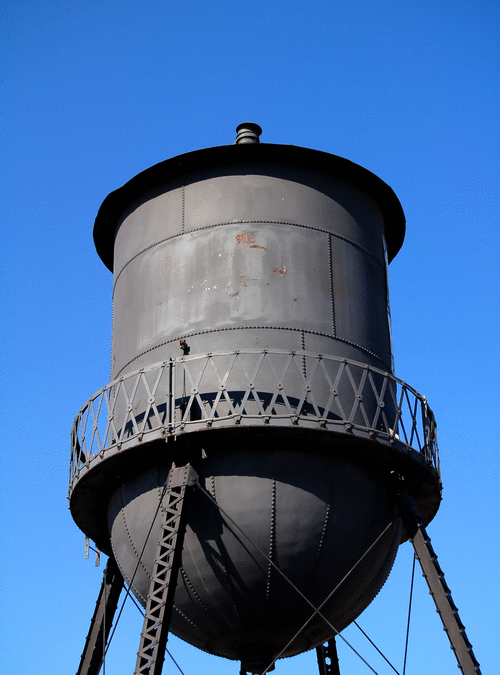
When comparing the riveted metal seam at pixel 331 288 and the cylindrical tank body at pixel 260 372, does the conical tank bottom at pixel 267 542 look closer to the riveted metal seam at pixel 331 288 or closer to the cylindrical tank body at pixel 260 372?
the cylindrical tank body at pixel 260 372

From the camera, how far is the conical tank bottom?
50.3 feet

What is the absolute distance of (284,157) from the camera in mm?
17562

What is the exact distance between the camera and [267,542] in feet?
50.1

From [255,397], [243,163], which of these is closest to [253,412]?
[255,397]

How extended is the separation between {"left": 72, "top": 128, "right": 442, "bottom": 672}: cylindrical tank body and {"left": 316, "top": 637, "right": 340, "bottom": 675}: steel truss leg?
7.94 feet

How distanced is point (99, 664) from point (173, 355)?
199 inches

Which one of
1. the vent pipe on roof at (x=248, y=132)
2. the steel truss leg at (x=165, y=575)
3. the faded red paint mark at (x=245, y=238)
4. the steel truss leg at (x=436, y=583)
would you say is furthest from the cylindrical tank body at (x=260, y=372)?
the vent pipe on roof at (x=248, y=132)

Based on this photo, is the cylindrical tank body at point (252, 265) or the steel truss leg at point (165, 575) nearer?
the steel truss leg at point (165, 575)

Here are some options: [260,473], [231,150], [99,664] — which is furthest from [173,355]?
[99,664]

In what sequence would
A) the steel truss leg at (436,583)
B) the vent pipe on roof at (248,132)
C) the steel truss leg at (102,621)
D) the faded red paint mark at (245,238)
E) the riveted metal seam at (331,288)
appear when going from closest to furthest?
the steel truss leg at (436,583), the riveted metal seam at (331,288), the faded red paint mark at (245,238), the steel truss leg at (102,621), the vent pipe on roof at (248,132)

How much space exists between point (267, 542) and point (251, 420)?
5.43 ft

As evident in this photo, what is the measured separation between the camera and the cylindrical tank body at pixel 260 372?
50.6ft

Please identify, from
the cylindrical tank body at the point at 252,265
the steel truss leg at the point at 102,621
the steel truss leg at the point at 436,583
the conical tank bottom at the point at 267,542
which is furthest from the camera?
the steel truss leg at the point at 102,621

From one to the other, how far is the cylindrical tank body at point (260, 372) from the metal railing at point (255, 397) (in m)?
0.04
